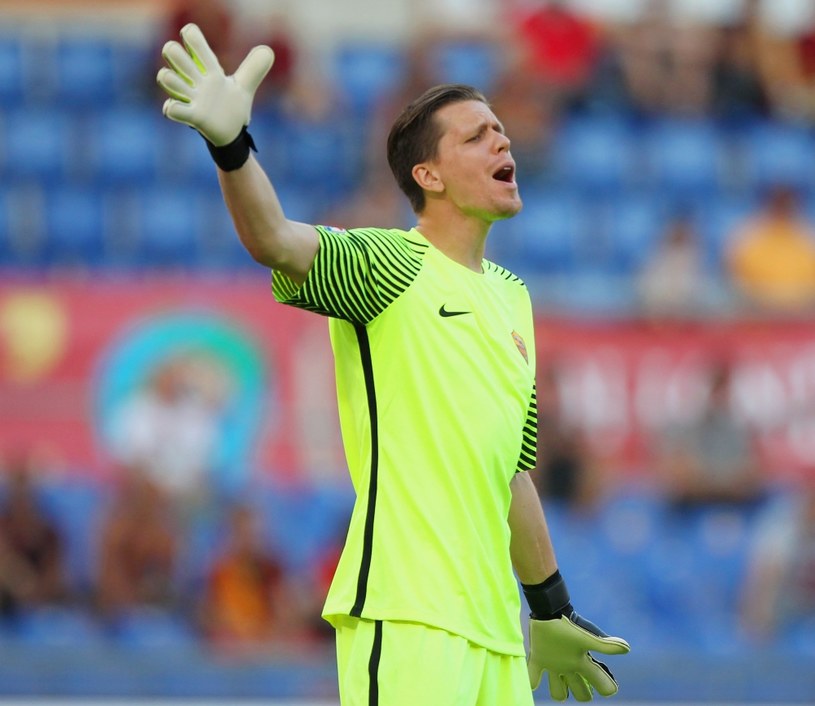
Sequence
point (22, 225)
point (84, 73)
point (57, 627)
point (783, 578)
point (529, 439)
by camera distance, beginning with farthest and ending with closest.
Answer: point (84, 73)
point (22, 225)
point (783, 578)
point (57, 627)
point (529, 439)

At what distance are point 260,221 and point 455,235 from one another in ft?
2.55

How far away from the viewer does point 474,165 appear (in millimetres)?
4168

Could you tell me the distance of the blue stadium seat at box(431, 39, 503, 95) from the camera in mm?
13273

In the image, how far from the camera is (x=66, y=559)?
31.2 feet

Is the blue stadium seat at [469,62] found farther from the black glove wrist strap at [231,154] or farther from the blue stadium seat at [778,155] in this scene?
the black glove wrist strap at [231,154]

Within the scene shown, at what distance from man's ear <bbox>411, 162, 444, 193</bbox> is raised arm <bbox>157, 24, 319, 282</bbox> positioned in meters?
0.67

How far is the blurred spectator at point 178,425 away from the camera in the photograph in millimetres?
9914

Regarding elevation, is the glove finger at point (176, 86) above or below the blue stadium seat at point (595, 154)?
below

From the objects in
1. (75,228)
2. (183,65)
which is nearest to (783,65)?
(75,228)

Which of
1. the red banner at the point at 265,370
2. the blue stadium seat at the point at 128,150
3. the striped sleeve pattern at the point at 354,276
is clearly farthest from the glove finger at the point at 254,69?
the blue stadium seat at the point at 128,150

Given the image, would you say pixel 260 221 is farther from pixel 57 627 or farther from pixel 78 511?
pixel 78 511

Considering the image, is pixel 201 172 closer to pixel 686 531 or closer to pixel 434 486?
pixel 686 531

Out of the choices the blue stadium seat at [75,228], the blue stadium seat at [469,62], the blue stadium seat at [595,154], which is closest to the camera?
the blue stadium seat at [75,228]

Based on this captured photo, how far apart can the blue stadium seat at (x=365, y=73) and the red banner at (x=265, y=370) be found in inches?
133
